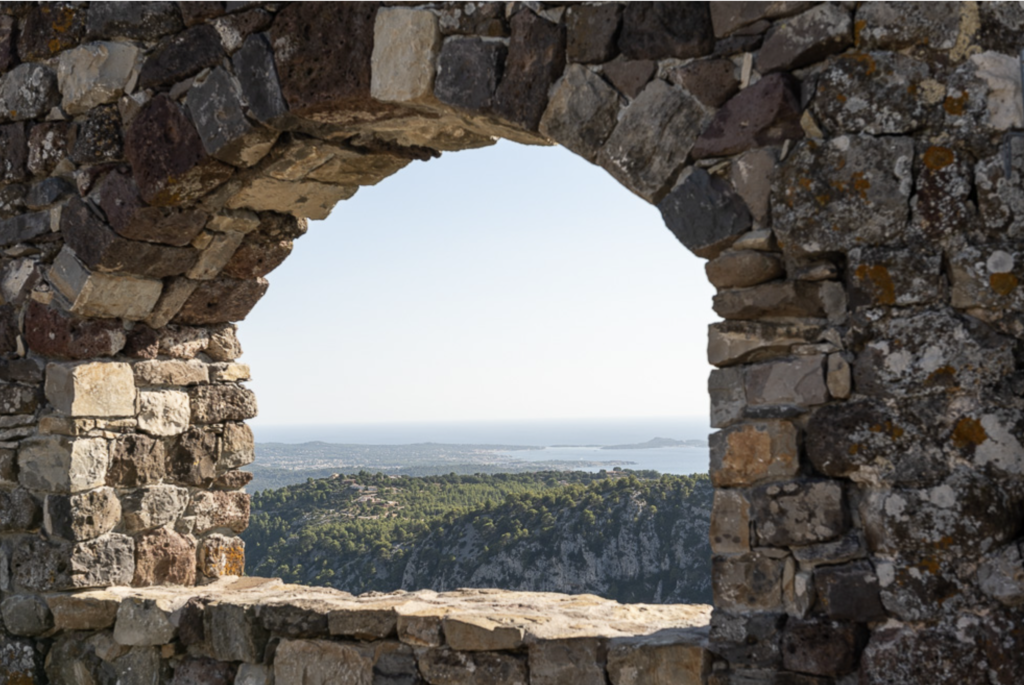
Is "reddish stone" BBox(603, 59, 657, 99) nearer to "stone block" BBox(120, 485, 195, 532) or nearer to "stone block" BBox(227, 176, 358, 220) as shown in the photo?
"stone block" BBox(227, 176, 358, 220)

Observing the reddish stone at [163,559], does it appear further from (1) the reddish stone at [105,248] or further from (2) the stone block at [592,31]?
(2) the stone block at [592,31]

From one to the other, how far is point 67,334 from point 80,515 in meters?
0.66

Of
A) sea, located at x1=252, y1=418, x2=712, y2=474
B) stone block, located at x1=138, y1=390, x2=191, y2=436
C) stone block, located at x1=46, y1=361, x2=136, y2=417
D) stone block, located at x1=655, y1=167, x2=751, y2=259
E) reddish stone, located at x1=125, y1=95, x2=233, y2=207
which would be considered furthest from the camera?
sea, located at x1=252, y1=418, x2=712, y2=474

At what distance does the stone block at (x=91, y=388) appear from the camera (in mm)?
3311

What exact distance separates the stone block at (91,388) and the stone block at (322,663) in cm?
115

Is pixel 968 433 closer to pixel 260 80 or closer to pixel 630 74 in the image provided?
pixel 630 74

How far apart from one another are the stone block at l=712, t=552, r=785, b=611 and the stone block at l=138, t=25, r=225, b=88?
7.37ft

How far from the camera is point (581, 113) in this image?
2.50 m

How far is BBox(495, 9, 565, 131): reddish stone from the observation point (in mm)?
2527

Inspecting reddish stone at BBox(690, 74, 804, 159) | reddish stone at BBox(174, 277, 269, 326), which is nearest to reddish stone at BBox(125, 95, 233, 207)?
reddish stone at BBox(174, 277, 269, 326)

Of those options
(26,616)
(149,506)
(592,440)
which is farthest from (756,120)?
(592,440)

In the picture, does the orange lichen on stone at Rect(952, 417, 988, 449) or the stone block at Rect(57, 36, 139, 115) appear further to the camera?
the stone block at Rect(57, 36, 139, 115)

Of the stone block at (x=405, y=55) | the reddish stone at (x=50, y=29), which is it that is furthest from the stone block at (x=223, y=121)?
the reddish stone at (x=50, y=29)

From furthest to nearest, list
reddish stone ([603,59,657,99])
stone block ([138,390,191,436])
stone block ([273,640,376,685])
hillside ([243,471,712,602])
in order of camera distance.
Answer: hillside ([243,471,712,602]) < stone block ([138,390,191,436]) < stone block ([273,640,376,685]) < reddish stone ([603,59,657,99])
